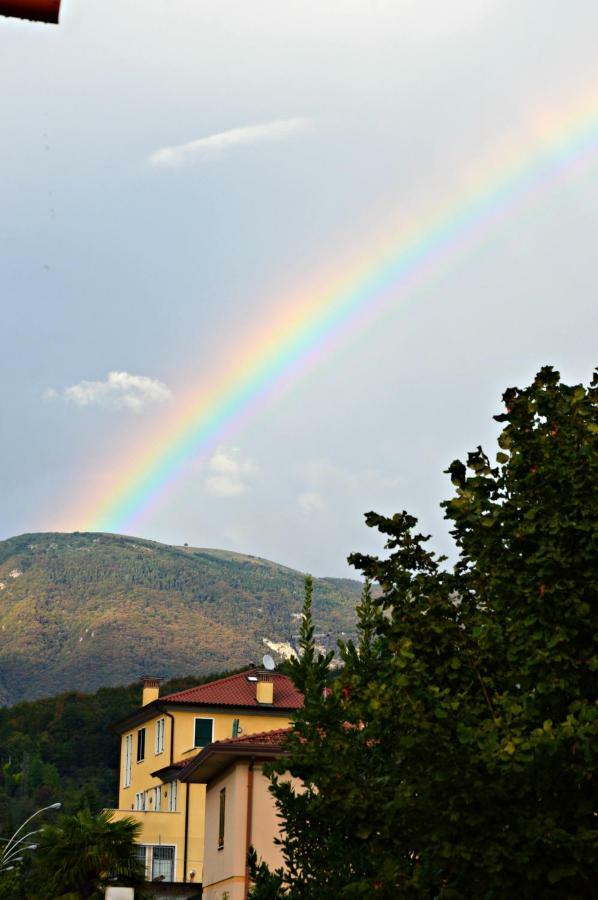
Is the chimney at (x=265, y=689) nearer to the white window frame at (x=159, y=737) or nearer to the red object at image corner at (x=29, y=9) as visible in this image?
the white window frame at (x=159, y=737)

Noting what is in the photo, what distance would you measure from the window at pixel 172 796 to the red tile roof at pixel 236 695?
4.17m

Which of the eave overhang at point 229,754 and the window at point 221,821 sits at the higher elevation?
the eave overhang at point 229,754

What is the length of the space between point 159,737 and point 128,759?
8.20 m

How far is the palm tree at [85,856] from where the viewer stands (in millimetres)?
31922

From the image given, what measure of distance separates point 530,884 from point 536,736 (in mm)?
1143

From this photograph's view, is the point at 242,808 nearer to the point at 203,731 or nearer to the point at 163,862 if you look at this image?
the point at 163,862

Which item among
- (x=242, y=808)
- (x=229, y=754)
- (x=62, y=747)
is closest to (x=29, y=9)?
(x=229, y=754)

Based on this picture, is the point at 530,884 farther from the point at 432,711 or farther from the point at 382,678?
the point at 382,678

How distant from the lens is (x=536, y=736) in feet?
27.9

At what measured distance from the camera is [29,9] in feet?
11.6

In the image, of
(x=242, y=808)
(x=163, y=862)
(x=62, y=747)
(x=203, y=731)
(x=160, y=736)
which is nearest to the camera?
(x=242, y=808)

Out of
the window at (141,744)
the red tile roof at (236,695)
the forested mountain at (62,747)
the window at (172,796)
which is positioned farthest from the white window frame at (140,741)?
the forested mountain at (62,747)

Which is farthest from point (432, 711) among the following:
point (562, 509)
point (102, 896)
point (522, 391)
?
point (102, 896)

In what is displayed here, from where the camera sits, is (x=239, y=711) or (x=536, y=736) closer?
(x=536, y=736)
